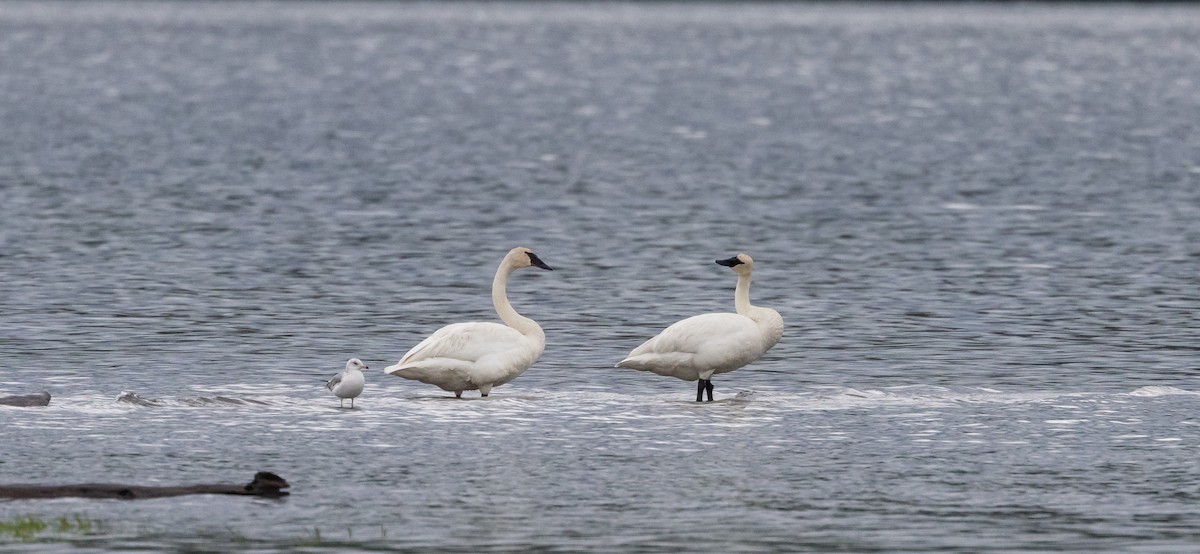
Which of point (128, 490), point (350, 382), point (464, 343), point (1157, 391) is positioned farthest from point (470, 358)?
point (1157, 391)

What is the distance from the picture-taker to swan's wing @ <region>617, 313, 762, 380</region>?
18875 millimetres

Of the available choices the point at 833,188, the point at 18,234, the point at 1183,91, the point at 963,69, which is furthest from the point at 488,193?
the point at 963,69

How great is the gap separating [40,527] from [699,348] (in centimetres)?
680

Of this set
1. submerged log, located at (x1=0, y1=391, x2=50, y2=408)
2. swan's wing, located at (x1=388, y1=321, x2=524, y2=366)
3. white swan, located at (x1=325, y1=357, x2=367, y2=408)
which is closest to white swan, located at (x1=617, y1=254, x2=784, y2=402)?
swan's wing, located at (x1=388, y1=321, x2=524, y2=366)

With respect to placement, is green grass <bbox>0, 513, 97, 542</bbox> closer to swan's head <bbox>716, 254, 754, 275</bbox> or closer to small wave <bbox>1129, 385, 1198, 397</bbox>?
swan's head <bbox>716, 254, 754, 275</bbox>

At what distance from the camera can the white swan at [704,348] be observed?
18.9m

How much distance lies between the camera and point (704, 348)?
62.0ft

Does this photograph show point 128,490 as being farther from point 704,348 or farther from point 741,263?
point 741,263

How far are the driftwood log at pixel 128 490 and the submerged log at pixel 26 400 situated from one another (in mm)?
3518

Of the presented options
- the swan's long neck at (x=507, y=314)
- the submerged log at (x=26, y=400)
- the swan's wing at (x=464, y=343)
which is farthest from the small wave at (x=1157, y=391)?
the submerged log at (x=26, y=400)

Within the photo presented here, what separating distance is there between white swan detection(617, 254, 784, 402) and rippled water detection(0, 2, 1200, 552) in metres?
0.35

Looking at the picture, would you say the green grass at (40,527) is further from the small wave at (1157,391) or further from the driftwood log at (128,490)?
the small wave at (1157,391)

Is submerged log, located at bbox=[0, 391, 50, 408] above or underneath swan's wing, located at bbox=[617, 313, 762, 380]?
underneath

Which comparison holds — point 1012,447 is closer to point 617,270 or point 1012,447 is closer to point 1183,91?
point 617,270
